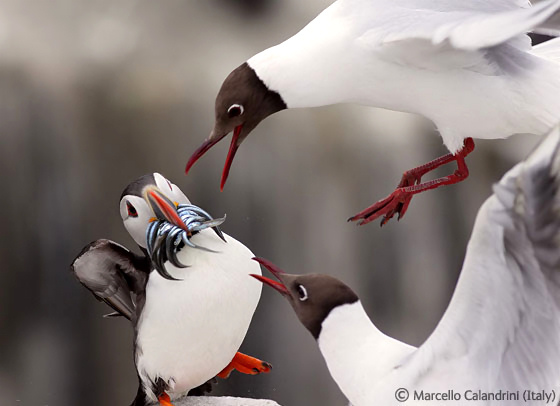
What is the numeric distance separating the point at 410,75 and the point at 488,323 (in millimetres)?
229

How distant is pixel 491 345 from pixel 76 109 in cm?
93

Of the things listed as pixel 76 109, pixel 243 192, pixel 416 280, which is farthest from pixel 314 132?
pixel 76 109

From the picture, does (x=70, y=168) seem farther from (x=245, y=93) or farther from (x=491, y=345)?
(x=491, y=345)

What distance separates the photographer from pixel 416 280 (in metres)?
1.31

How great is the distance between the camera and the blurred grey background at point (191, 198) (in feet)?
4.28

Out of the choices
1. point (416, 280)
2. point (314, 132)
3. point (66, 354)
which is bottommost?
point (416, 280)

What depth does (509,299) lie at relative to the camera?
0.58 m

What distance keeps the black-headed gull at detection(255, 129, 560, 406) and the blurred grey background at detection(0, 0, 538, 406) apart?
0.61 metres

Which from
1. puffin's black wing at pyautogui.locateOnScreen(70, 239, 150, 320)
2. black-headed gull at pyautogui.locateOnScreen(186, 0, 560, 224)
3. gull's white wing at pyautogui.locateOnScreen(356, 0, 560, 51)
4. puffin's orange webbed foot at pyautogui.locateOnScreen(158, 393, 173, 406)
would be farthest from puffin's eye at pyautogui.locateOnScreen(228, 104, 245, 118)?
puffin's orange webbed foot at pyautogui.locateOnScreen(158, 393, 173, 406)

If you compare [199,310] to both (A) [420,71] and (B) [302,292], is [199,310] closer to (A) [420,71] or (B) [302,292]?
(B) [302,292]

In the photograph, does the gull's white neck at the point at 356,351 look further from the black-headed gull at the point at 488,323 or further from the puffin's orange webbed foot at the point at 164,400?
the puffin's orange webbed foot at the point at 164,400

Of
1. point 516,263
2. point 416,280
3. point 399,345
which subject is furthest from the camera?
point 416,280

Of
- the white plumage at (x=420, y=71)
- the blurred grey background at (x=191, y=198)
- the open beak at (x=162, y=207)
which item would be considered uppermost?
the white plumage at (x=420, y=71)

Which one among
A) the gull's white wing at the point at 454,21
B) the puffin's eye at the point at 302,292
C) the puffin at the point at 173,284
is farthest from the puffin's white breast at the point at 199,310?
the gull's white wing at the point at 454,21
